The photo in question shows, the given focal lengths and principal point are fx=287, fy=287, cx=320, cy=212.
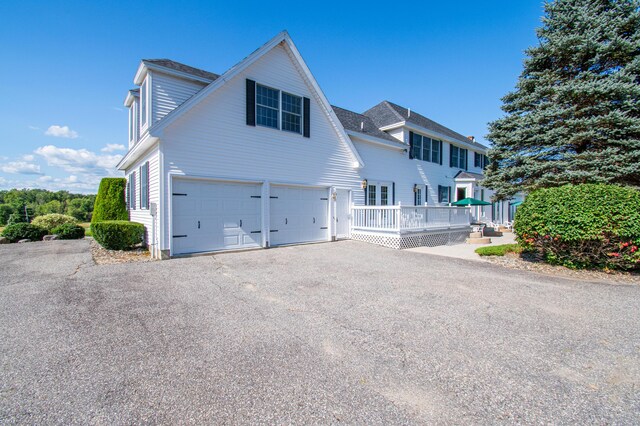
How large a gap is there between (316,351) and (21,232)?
16.6 metres

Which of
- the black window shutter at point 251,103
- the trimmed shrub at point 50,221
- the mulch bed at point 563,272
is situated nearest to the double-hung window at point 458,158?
the mulch bed at point 563,272

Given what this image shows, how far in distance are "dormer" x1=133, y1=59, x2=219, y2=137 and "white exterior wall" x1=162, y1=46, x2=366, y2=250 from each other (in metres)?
2.18

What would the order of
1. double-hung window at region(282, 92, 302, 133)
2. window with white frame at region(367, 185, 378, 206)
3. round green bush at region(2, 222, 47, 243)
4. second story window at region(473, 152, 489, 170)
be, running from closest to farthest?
double-hung window at region(282, 92, 302, 133)
round green bush at region(2, 222, 47, 243)
window with white frame at region(367, 185, 378, 206)
second story window at region(473, 152, 489, 170)

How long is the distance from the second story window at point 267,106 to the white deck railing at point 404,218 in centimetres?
523

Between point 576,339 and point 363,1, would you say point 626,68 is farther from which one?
point 576,339

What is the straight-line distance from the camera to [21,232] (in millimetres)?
12961

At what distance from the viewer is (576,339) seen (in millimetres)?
3641

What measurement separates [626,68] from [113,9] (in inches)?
652

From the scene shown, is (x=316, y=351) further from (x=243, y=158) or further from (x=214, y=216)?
(x=243, y=158)

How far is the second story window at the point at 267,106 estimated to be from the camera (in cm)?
1054

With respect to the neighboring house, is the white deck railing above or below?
below

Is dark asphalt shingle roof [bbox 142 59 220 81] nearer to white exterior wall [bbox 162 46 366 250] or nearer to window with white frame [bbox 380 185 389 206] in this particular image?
white exterior wall [bbox 162 46 366 250]

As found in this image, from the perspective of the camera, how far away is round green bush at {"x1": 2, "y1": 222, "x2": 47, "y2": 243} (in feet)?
41.5

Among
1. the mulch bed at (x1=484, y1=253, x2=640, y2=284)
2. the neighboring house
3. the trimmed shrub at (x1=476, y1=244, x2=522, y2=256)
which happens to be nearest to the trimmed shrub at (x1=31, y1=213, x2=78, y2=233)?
the neighboring house
